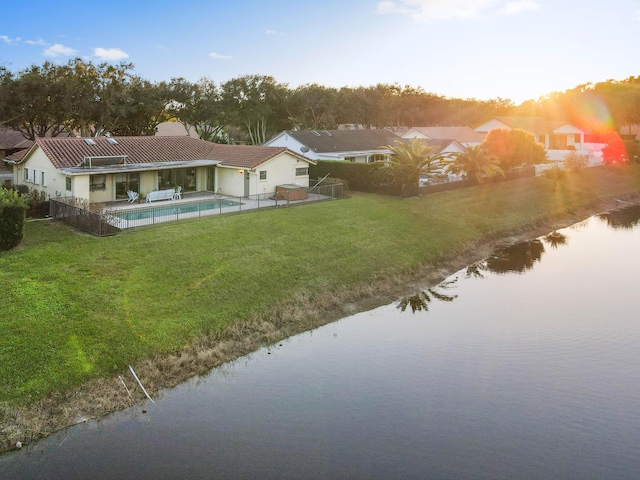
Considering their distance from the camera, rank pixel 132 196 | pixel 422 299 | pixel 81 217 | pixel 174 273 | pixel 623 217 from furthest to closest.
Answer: pixel 623 217 < pixel 132 196 < pixel 81 217 < pixel 422 299 < pixel 174 273

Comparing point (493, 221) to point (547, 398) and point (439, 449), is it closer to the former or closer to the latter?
point (547, 398)

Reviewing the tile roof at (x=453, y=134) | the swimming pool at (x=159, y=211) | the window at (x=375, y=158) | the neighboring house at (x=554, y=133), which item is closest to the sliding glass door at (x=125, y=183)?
the swimming pool at (x=159, y=211)

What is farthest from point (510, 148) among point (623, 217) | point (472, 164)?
point (623, 217)

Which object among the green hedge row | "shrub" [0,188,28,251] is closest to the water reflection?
the green hedge row

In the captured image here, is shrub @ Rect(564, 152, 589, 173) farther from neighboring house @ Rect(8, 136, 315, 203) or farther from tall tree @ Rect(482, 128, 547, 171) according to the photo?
neighboring house @ Rect(8, 136, 315, 203)

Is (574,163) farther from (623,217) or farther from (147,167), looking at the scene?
(147,167)

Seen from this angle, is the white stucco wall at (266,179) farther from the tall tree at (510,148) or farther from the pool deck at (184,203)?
the tall tree at (510,148)

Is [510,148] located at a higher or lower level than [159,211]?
higher
